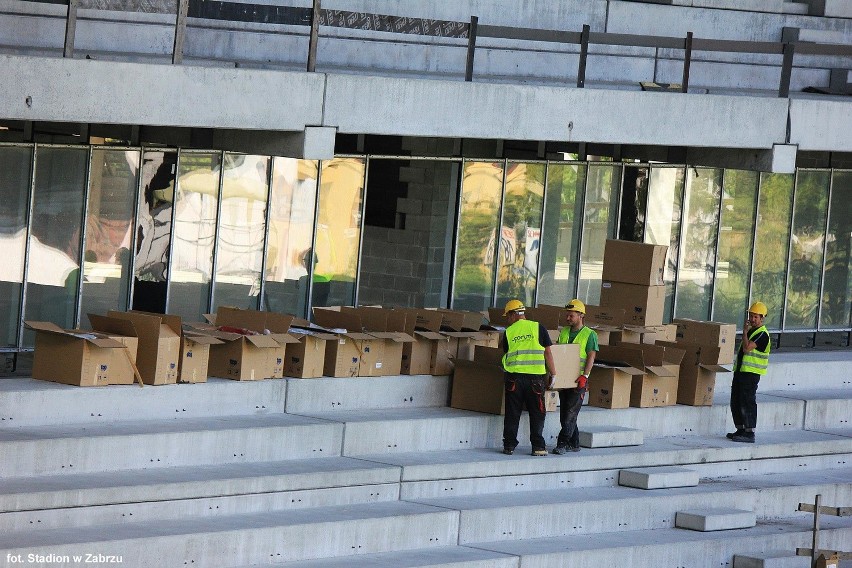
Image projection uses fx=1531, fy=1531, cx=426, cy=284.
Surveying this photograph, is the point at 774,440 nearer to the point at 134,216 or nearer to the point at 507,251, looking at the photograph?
the point at 507,251

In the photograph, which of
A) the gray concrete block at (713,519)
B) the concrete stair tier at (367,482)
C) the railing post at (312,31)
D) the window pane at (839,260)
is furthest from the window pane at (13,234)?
the window pane at (839,260)

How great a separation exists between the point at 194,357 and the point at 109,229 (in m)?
2.54

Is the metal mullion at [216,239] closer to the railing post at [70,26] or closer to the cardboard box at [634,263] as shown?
the railing post at [70,26]

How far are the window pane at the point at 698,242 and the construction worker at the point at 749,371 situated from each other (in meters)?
4.88

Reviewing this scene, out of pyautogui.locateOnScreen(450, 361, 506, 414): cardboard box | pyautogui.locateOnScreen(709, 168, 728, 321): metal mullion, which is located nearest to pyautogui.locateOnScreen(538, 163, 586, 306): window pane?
pyautogui.locateOnScreen(709, 168, 728, 321): metal mullion

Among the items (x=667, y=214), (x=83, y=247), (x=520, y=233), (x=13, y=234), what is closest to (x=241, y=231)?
(x=83, y=247)

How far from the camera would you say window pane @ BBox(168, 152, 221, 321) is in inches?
693

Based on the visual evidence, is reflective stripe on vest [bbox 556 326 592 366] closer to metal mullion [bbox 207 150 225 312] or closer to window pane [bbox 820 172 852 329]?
metal mullion [bbox 207 150 225 312]

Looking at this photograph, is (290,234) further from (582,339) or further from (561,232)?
(561,232)

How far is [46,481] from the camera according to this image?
510 inches

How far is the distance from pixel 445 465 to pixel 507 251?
6.20 meters

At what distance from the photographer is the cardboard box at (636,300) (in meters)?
19.4

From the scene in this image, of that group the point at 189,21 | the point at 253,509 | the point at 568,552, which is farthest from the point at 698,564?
the point at 189,21

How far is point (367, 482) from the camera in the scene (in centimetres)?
1486
